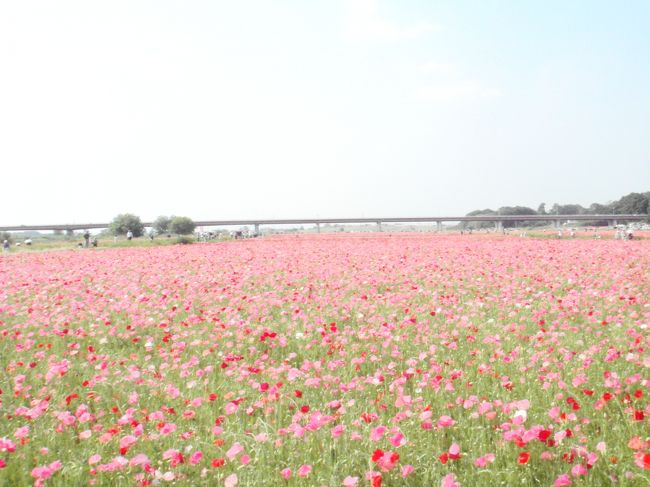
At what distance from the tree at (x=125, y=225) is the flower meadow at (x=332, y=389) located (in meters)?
68.0

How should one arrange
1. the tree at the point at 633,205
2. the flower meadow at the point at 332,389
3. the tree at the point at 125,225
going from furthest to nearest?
1. the tree at the point at 633,205
2. the tree at the point at 125,225
3. the flower meadow at the point at 332,389

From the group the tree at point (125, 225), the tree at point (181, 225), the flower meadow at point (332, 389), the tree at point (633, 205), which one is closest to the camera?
the flower meadow at point (332, 389)

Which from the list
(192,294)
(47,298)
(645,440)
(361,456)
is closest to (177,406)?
(361,456)

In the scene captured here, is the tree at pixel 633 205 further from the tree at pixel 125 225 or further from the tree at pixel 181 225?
the tree at pixel 125 225

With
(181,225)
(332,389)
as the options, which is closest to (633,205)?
(181,225)

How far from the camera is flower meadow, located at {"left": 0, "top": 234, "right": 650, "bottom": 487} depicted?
9.23ft

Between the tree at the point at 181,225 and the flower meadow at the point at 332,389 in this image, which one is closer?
the flower meadow at the point at 332,389

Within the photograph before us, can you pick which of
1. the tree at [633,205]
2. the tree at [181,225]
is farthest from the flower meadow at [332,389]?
the tree at [633,205]

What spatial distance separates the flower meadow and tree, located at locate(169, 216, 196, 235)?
5617 cm

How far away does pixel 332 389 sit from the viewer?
13.7 feet

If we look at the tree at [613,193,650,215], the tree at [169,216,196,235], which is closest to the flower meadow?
the tree at [169,216,196,235]

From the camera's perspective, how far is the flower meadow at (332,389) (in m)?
2.81

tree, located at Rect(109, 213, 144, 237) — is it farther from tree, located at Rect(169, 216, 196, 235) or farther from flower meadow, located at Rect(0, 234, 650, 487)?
flower meadow, located at Rect(0, 234, 650, 487)

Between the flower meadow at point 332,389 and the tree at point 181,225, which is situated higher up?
the tree at point 181,225
